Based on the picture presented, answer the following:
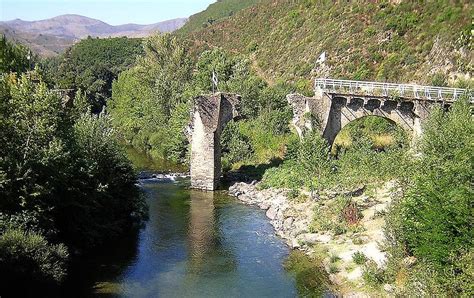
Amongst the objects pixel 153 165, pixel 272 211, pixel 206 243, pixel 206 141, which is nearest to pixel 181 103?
pixel 153 165

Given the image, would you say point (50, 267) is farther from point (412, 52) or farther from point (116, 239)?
point (412, 52)

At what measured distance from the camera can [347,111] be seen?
3800 centimetres

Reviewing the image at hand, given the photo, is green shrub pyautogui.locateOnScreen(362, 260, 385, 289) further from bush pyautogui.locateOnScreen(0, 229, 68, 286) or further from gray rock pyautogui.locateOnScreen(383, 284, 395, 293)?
bush pyautogui.locateOnScreen(0, 229, 68, 286)

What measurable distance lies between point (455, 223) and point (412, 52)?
41.9 metres

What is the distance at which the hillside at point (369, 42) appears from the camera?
53750 millimetres

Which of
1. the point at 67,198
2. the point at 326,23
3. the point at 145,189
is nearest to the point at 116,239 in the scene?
the point at 67,198

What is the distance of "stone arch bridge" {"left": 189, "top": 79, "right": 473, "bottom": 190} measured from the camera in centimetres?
3647

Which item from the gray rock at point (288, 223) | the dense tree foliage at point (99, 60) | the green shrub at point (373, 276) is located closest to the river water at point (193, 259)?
the gray rock at point (288, 223)

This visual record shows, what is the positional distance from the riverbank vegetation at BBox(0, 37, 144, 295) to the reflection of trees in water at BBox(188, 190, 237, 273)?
177 inches

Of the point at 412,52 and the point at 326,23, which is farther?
the point at 326,23

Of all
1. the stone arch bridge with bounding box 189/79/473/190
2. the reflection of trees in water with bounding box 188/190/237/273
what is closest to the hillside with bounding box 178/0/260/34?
the stone arch bridge with bounding box 189/79/473/190

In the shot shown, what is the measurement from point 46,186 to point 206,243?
9306 millimetres

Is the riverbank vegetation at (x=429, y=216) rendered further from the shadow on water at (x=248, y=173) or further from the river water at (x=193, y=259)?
the shadow on water at (x=248, y=173)

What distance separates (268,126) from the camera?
157 ft
